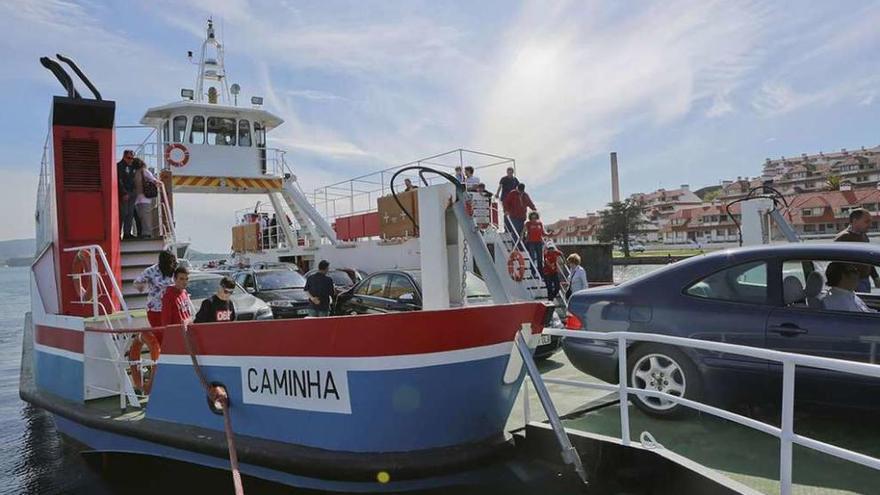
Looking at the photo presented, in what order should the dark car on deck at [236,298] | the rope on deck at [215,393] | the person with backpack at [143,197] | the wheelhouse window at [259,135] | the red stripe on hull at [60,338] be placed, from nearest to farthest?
the rope on deck at [215,393], the red stripe on hull at [60,338], the person with backpack at [143,197], the dark car on deck at [236,298], the wheelhouse window at [259,135]

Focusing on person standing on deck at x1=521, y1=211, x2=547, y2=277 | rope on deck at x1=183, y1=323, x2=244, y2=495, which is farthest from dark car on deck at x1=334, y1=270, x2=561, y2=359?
rope on deck at x1=183, y1=323, x2=244, y2=495

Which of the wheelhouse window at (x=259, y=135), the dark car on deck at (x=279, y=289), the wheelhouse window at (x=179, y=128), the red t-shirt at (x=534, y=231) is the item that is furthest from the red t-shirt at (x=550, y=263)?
the wheelhouse window at (x=179, y=128)

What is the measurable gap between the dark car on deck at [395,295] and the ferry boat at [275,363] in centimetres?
75

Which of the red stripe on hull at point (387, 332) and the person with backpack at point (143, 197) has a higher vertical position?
the person with backpack at point (143, 197)

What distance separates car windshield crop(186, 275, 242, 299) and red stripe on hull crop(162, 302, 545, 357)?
23.4 feet

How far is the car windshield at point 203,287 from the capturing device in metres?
11.0

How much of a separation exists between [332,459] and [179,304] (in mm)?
2594

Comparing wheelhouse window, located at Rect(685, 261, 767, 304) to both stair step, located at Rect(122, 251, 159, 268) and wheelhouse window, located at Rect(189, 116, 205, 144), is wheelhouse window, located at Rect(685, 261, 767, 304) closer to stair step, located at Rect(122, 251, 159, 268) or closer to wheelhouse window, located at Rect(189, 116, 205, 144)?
stair step, located at Rect(122, 251, 159, 268)

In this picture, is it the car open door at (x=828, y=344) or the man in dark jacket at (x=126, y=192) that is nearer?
the car open door at (x=828, y=344)

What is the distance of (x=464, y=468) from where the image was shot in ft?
13.2

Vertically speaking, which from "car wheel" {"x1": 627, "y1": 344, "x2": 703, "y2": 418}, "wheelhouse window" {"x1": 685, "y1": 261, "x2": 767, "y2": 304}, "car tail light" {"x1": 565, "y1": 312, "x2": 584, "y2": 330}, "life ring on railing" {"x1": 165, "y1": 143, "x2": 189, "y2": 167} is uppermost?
"life ring on railing" {"x1": 165, "y1": 143, "x2": 189, "y2": 167}

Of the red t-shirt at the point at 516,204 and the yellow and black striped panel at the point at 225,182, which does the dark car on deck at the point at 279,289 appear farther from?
the yellow and black striped panel at the point at 225,182

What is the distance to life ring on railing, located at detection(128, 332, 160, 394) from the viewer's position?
5602 millimetres

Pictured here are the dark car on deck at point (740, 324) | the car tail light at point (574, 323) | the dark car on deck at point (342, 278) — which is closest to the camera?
the dark car on deck at point (740, 324)
